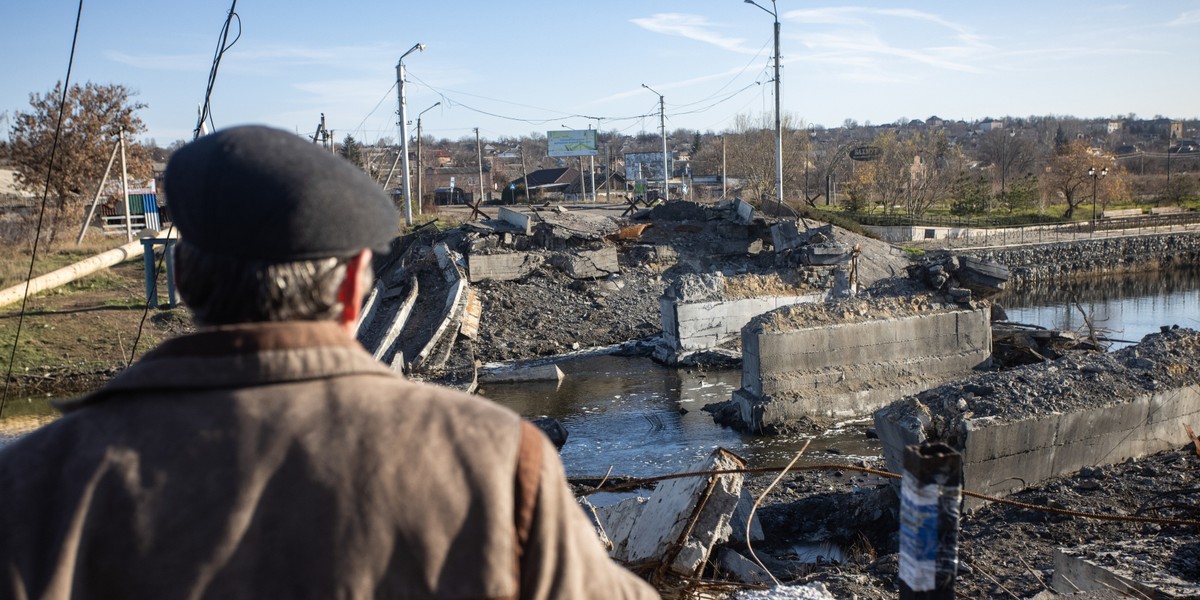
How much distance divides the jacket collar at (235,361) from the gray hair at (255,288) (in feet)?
0.18

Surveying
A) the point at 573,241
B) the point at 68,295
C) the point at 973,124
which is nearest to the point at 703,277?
the point at 573,241

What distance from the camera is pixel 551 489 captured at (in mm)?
1323

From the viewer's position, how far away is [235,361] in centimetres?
128

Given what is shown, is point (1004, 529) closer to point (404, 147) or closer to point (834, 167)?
point (404, 147)

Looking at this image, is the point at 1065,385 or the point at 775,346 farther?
the point at 775,346

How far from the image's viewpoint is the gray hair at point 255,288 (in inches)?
54.0

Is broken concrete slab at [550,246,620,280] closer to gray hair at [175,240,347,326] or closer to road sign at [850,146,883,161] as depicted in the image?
gray hair at [175,240,347,326]

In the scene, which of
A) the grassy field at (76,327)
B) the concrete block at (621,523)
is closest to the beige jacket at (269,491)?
the concrete block at (621,523)

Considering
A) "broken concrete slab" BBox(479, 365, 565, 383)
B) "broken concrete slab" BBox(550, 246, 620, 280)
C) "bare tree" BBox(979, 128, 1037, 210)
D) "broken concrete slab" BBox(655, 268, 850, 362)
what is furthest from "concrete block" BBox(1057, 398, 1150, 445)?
"bare tree" BBox(979, 128, 1037, 210)

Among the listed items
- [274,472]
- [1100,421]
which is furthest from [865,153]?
[274,472]

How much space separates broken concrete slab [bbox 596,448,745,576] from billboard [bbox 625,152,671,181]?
81.0 m

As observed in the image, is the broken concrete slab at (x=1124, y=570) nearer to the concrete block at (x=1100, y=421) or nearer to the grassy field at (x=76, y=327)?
the concrete block at (x=1100, y=421)

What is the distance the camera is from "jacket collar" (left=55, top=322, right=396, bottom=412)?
4.20 ft

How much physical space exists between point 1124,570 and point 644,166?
→ 8639 centimetres
